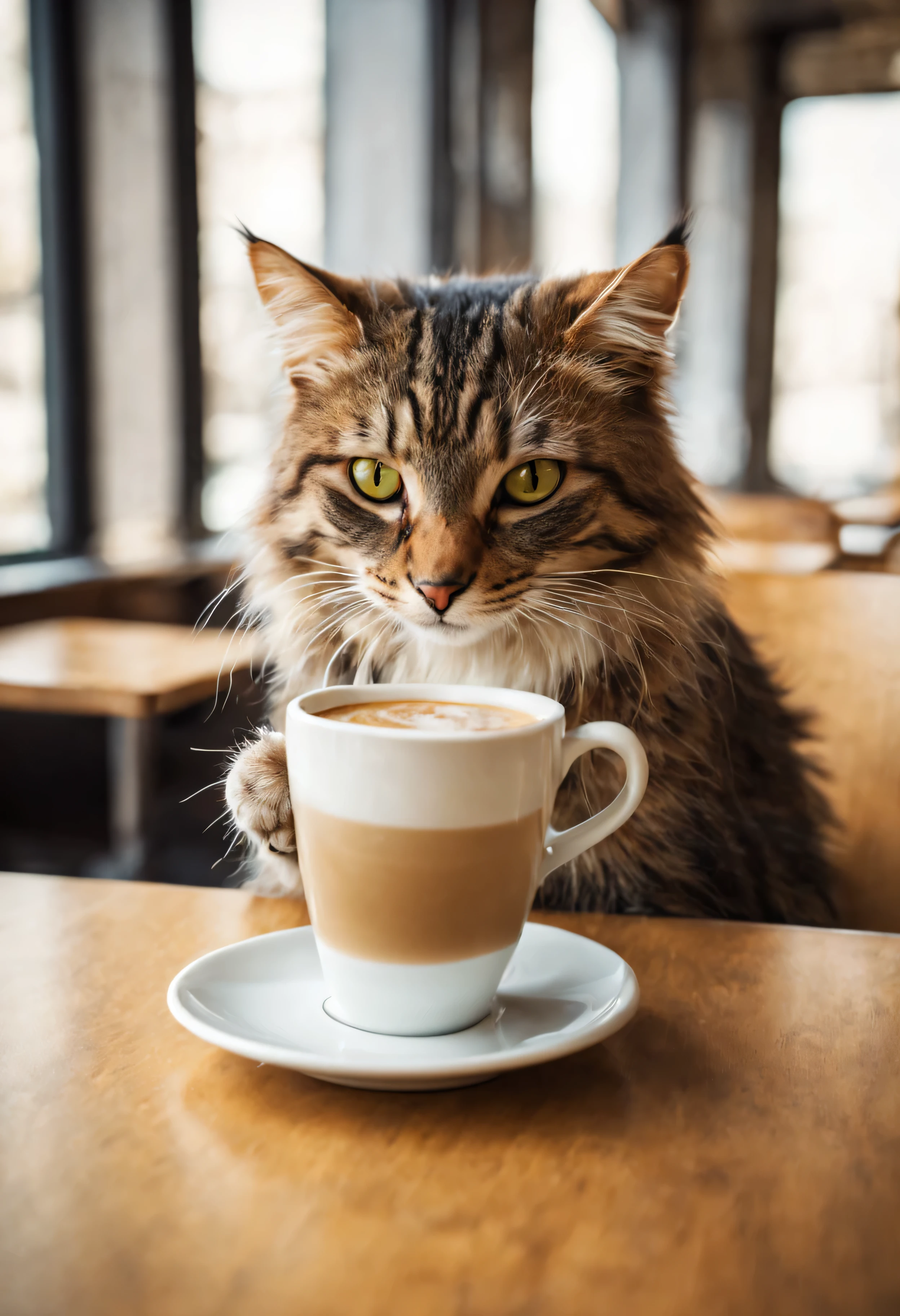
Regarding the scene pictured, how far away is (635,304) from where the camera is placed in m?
1.00

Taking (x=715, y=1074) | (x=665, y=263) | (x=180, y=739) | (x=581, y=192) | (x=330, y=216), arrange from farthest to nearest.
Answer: (x=581, y=192) → (x=330, y=216) → (x=180, y=739) → (x=665, y=263) → (x=715, y=1074)

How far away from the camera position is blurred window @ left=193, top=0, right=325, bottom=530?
3221 mm

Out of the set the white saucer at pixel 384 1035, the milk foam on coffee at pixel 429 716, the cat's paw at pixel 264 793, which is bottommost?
the white saucer at pixel 384 1035

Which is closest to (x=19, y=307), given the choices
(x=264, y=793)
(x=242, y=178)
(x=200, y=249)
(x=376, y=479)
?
(x=200, y=249)

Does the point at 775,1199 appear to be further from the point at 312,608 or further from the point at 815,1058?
the point at 312,608

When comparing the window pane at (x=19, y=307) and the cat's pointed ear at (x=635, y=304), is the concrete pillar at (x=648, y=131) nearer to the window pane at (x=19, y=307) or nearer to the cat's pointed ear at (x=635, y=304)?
the window pane at (x=19, y=307)

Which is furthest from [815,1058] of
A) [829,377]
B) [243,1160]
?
[829,377]

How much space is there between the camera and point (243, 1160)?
1.57 ft

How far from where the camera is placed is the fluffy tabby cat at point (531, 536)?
3.25 feet

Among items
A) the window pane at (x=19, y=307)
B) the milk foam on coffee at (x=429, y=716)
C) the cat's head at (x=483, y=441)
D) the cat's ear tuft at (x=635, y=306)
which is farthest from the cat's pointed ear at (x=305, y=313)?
the window pane at (x=19, y=307)

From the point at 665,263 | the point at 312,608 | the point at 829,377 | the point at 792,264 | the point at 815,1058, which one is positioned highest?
the point at 792,264

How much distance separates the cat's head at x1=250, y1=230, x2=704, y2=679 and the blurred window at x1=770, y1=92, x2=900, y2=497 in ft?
19.2

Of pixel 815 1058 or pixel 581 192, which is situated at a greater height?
pixel 581 192

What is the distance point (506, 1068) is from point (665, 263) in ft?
2.29
